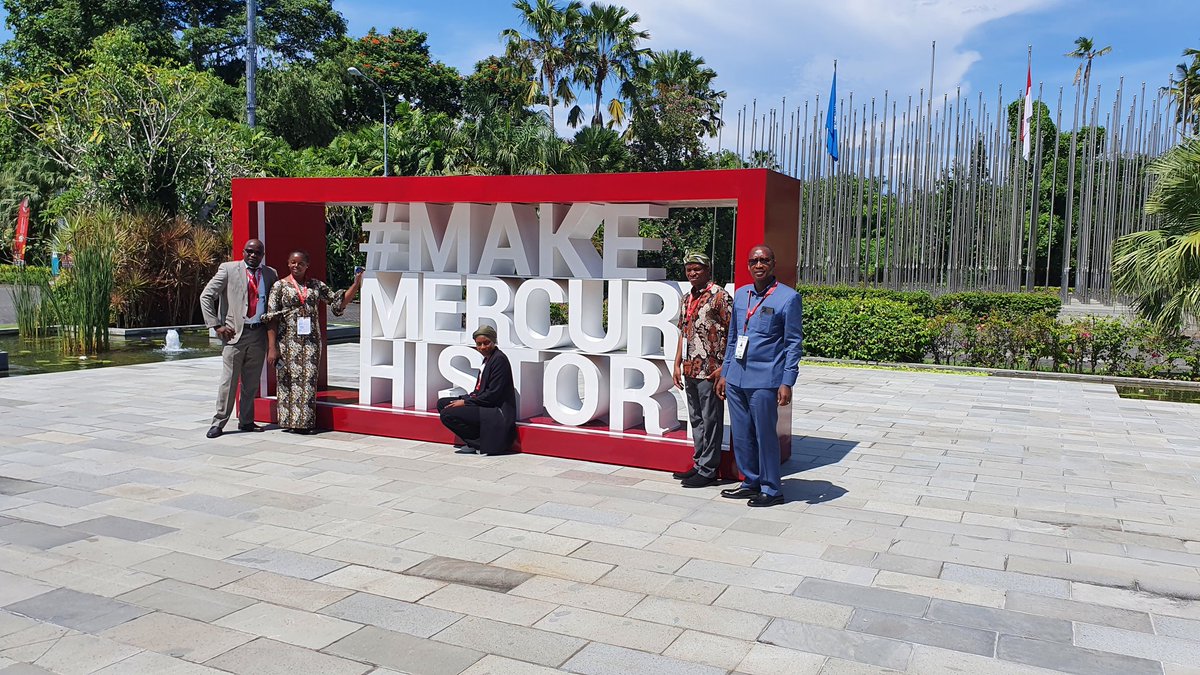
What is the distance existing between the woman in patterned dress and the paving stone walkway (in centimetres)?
34

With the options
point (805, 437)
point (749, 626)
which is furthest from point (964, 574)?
point (805, 437)

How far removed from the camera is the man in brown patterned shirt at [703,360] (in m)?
6.93

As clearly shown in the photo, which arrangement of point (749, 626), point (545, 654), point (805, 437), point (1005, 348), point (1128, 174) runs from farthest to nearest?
point (1128, 174) → point (1005, 348) → point (805, 437) → point (749, 626) → point (545, 654)

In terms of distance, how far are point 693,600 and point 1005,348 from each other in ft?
38.4

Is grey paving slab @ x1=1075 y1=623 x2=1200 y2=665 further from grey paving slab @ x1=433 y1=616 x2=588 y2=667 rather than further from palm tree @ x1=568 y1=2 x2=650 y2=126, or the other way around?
palm tree @ x1=568 y1=2 x2=650 y2=126

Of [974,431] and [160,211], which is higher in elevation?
[160,211]

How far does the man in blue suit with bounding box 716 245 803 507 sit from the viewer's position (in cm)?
633

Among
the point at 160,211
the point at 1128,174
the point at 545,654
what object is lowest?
the point at 545,654

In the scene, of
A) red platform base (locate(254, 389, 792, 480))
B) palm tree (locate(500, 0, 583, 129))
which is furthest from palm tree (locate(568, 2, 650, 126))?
red platform base (locate(254, 389, 792, 480))

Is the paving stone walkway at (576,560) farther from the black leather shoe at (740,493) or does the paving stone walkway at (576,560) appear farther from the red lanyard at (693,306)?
the red lanyard at (693,306)

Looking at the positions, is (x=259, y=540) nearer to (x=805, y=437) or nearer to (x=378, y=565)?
(x=378, y=565)

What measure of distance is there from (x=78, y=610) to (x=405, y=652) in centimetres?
171

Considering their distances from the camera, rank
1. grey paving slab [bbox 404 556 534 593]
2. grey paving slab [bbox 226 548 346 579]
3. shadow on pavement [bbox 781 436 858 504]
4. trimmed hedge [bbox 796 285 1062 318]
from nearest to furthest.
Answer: grey paving slab [bbox 404 556 534 593], grey paving slab [bbox 226 548 346 579], shadow on pavement [bbox 781 436 858 504], trimmed hedge [bbox 796 285 1062 318]

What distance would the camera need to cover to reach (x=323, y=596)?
4625 mm
